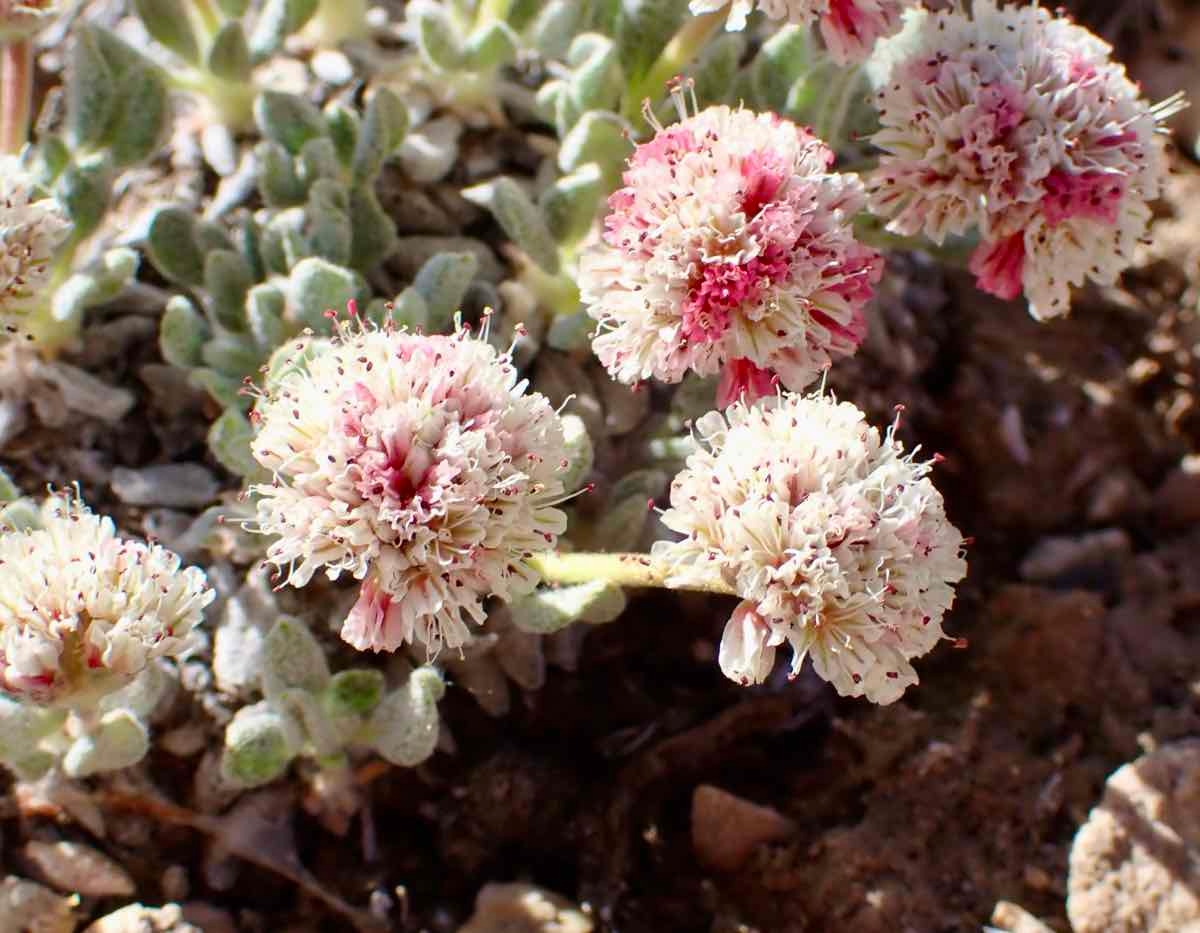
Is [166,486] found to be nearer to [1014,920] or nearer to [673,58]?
[673,58]

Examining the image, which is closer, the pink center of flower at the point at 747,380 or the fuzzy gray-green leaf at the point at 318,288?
the pink center of flower at the point at 747,380

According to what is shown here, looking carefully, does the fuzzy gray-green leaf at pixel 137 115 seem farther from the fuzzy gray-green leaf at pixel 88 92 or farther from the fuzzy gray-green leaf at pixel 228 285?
the fuzzy gray-green leaf at pixel 228 285

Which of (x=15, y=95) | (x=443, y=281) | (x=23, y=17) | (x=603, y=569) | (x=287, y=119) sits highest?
(x=23, y=17)

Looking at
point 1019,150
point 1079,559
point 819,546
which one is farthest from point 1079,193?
point 1079,559

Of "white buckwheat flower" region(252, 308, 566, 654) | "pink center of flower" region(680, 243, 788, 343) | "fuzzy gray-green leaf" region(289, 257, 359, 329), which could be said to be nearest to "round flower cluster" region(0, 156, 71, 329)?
"fuzzy gray-green leaf" region(289, 257, 359, 329)

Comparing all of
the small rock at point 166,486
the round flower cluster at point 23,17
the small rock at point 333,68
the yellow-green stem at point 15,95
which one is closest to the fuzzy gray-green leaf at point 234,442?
the small rock at point 166,486

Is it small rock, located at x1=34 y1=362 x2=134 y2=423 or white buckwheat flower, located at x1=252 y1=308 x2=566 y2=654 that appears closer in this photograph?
white buckwheat flower, located at x1=252 y1=308 x2=566 y2=654

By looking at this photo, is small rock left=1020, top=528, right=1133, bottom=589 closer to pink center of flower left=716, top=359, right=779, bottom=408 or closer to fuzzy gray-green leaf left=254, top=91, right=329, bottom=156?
pink center of flower left=716, top=359, right=779, bottom=408
